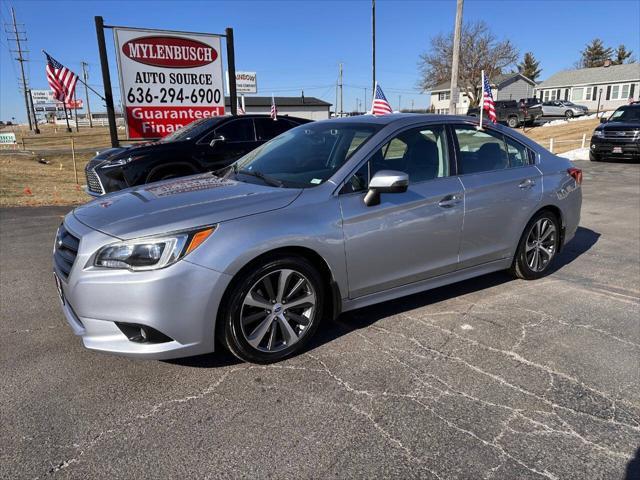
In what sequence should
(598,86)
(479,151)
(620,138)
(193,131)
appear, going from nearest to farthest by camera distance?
(479,151), (193,131), (620,138), (598,86)

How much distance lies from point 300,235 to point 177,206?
84 centimetres

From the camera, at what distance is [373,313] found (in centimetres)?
414

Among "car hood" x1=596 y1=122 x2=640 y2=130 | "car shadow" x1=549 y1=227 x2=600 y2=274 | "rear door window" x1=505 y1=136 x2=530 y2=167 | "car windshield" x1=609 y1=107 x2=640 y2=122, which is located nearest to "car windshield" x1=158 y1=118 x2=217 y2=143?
"rear door window" x1=505 y1=136 x2=530 y2=167

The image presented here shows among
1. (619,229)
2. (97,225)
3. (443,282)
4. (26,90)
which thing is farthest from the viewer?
(26,90)

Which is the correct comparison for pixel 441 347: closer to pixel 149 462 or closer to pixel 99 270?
pixel 149 462

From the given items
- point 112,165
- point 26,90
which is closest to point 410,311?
point 112,165

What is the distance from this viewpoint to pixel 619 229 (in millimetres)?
7234

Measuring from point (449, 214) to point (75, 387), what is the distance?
3000 millimetres

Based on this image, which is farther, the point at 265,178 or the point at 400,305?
the point at 400,305

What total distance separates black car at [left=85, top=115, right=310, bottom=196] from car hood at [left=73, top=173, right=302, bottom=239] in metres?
4.06

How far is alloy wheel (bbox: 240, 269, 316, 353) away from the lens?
314 cm

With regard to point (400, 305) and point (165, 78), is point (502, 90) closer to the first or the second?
point (165, 78)

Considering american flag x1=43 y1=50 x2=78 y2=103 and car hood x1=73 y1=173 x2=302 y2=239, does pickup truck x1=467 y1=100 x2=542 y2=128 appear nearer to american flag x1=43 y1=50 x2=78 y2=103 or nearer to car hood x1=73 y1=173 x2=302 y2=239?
american flag x1=43 y1=50 x2=78 y2=103

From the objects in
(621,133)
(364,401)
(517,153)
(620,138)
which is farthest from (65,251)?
(621,133)
